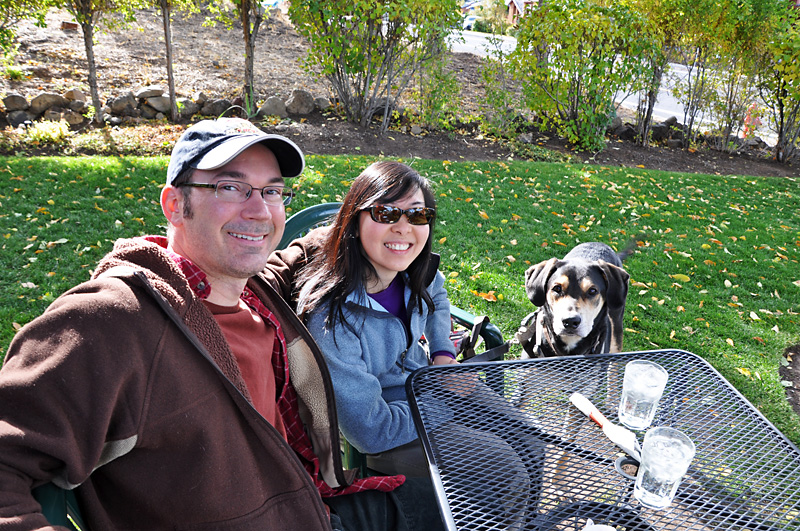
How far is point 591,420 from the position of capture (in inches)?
78.5

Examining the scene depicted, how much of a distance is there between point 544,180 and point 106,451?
793 cm

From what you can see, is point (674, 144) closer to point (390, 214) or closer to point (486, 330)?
point (486, 330)

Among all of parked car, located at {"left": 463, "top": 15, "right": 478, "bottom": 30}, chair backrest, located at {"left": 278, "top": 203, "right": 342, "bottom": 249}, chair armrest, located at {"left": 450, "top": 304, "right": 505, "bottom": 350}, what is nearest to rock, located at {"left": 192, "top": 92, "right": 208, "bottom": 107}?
chair backrest, located at {"left": 278, "top": 203, "right": 342, "bottom": 249}

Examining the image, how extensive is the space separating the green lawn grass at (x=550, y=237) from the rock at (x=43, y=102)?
261cm

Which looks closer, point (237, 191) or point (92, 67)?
point (237, 191)

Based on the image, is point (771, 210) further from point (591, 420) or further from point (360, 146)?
point (591, 420)

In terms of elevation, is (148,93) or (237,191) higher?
(148,93)

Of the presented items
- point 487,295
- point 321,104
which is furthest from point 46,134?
point 487,295

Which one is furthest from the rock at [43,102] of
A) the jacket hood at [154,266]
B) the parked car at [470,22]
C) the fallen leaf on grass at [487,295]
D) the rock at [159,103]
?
the parked car at [470,22]

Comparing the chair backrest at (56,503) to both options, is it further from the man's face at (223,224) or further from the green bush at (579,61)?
the green bush at (579,61)

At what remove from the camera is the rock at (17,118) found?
8.16 meters

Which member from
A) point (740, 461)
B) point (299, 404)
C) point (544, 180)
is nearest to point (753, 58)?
point (544, 180)

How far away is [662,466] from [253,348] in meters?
1.36

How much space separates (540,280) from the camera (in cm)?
340
